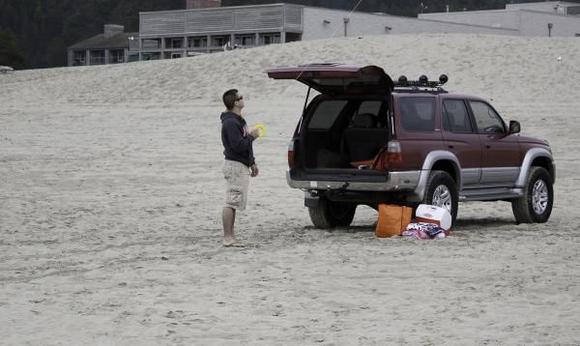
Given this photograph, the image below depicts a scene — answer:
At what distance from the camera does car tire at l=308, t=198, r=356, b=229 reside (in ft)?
47.8

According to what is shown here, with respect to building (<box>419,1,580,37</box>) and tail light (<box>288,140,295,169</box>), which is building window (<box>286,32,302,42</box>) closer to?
building (<box>419,1,580,37</box>)

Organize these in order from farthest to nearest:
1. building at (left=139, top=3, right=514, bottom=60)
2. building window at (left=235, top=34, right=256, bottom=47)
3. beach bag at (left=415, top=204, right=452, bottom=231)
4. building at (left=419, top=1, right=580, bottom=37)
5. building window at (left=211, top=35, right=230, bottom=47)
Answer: building at (left=419, top=1, right=580, bottom=37) < building window at (left=211, top=35, right=230, bottom=47) < building window at (left=235, top=34, right=256, bottom=47) < building at (left=139, top=3, right=514, bottom=60) < beach bag at (left=415, top=204, right=452, bottom=231)

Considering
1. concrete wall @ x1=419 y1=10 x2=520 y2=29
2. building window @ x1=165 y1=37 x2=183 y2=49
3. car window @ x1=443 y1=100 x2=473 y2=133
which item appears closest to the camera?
car window @ x1=443 y1=100 x2=473 y2=133

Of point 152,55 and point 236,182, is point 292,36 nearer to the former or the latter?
point 152,55

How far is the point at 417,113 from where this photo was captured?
13945mm

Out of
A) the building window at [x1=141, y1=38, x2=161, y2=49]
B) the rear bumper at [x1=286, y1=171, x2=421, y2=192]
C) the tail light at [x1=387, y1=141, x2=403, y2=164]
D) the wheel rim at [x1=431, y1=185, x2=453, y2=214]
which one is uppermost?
the building window at [x1=141, y1=38, x2=161, y2=49]

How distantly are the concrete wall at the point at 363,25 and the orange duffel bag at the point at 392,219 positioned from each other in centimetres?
5920

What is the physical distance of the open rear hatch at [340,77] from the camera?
1334 centimetres

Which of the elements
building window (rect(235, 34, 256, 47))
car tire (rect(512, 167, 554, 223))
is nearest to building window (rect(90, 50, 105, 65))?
building window (rect(235, 34, 256, 47))

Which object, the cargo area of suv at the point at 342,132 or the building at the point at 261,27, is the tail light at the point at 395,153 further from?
the building at the point at 261,27

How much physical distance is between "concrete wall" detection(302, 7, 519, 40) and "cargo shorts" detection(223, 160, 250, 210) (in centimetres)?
5998

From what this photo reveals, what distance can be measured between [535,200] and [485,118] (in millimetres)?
1323

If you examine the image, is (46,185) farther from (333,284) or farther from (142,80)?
(142,80)

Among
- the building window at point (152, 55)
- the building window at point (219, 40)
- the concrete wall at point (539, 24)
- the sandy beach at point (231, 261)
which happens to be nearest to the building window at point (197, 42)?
the building window at point (219, 40)
